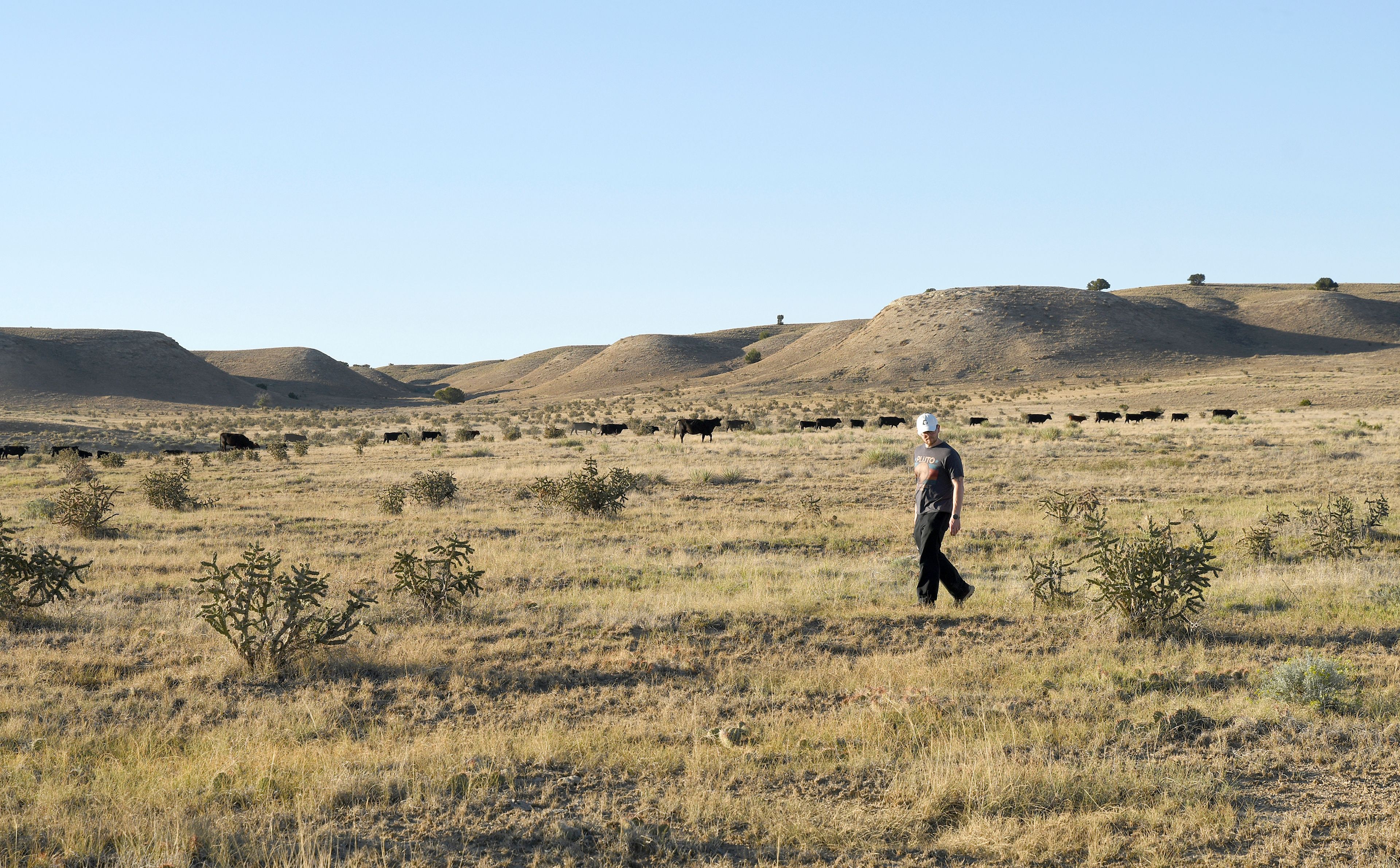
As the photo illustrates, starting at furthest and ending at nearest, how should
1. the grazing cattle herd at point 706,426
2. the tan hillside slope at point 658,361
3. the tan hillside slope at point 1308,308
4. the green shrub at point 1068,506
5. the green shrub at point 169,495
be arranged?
the tan hillside slope at point 658,361 < the tan hillside slope at point 1308,308 < the grazing cattle herd at point 706,426 < the green shrub at point 169,495 < the green shrub at point 1068,506

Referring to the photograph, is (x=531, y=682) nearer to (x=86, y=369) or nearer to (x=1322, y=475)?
(x=1322, y=475)

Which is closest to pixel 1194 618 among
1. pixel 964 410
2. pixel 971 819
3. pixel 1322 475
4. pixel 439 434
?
pixel 971 819

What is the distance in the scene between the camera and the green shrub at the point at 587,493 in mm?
16750

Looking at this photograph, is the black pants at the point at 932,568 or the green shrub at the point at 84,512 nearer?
the black pants at the point at 932,568

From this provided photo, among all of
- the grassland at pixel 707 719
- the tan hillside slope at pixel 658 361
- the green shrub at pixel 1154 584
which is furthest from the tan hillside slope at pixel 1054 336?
the green shrub at pixel 1154 584

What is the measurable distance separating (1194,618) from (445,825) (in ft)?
24.2

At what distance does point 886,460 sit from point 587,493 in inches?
444

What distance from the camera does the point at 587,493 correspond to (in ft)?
54.9

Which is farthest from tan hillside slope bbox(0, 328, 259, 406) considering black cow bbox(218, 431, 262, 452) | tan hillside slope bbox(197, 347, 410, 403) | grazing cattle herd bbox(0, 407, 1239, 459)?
black cow bbox(218, 431, 262, 452)

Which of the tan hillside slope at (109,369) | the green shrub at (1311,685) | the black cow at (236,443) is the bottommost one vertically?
the green shrub at (1311,685)

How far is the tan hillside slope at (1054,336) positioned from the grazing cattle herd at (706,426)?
36636 mm

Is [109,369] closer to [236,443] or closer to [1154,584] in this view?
[236,443]

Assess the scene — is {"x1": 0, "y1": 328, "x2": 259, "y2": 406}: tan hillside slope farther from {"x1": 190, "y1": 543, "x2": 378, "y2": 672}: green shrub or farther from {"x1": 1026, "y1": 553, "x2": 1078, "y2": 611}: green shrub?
{"x1": 1026, "y1": 553, "x2": 1078, "y2": 611}: green shrub

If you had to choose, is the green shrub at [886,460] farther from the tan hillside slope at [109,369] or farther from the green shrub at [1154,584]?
the tan hillside slope at [109,369]
